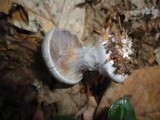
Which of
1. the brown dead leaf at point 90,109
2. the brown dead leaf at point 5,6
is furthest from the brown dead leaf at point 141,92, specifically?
the brown dead leaf at point 5,6

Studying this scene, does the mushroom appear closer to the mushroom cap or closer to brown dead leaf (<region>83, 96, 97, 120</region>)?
the mushroom cap

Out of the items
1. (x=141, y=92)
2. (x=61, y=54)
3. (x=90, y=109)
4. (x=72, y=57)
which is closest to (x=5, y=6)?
(x=61, y=54)

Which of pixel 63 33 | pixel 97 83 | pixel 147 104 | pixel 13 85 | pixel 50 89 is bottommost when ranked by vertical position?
pixel 147 104

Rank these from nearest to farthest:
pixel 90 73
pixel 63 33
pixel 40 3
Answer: pixel 63 33
pixel 40 3
pixel 90 73

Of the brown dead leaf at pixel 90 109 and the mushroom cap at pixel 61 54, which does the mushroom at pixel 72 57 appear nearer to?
the mushroom cap at pixel 61 54

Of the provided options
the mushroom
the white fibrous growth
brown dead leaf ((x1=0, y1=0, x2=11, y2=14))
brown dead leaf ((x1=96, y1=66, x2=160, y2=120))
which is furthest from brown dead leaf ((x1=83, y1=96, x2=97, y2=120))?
brown dead leaf ((x1=0, y1=0, x2=11, y2=14))

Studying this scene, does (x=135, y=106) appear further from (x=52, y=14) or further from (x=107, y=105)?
(x=52, y=14)

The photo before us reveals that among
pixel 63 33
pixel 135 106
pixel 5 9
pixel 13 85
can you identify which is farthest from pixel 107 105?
pixel 5 9

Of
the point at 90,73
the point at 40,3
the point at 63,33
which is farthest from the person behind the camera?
the point at 90,73
